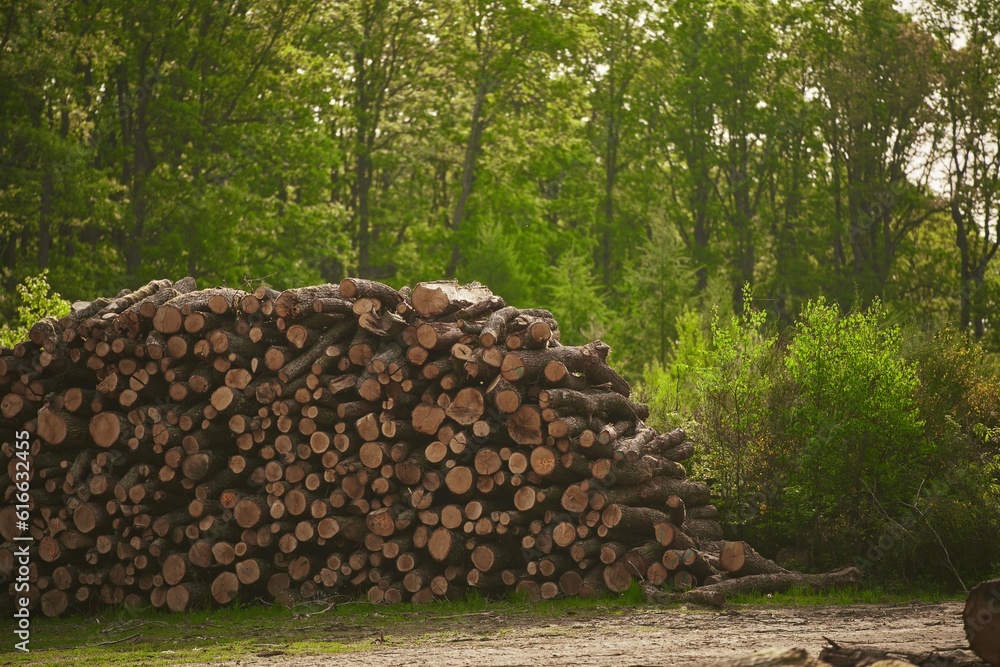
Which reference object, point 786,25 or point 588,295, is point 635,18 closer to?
point 786,25

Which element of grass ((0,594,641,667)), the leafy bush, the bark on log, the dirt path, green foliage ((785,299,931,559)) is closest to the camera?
the bark on log

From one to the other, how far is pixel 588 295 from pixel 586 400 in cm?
2048

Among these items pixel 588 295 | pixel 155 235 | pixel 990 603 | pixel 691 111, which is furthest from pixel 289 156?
pixel 990 603

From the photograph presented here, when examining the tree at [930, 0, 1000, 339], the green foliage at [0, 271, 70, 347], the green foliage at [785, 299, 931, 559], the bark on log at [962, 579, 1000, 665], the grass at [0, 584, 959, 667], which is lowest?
the grass at [0, 584, 959, 667]

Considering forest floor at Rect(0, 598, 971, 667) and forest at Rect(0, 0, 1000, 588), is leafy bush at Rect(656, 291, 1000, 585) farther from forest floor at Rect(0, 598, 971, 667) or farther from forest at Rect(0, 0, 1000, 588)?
forest at Rect(0, 0, 1000, 588)

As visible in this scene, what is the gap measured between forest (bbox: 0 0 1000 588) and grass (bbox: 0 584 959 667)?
5.21 metres

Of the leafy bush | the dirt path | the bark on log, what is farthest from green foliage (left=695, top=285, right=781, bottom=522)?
the bark on log

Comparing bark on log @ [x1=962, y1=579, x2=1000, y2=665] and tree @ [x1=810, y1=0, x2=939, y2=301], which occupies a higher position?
tree @ [x1=810, y1=0, x2=939, y2=301]

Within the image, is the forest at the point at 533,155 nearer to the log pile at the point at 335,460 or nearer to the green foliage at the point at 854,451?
the green foliage at the point at 854,451

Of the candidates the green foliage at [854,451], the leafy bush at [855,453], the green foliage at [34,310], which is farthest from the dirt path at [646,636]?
the green foliage at [34,310]

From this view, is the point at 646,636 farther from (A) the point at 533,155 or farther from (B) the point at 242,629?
(A) the point at 533,155

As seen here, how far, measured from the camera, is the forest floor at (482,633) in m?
7.18

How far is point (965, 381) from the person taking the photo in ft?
41.4

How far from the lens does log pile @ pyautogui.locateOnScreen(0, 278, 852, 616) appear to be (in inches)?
382
